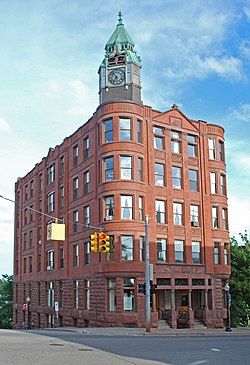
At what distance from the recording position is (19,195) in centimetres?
6781

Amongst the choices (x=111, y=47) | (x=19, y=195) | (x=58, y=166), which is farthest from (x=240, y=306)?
(x=19, y=195)

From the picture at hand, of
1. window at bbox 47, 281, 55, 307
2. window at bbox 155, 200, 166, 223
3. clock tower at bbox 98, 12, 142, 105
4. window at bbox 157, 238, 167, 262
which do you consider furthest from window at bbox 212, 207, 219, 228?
window at bbox 47, 281, 55, 307

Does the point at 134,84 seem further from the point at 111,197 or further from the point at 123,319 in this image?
the point at 123,319

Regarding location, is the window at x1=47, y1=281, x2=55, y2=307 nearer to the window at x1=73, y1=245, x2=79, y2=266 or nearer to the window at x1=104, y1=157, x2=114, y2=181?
the window at x1=73, y1=245, x2=79, y2=266

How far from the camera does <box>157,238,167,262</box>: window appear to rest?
41.4m

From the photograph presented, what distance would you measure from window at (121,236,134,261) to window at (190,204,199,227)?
715cm

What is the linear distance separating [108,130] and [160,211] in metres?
7.91

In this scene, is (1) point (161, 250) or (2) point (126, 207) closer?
(2) point (126, 207)

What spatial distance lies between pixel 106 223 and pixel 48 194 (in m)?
17.0

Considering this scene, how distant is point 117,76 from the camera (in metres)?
44.5

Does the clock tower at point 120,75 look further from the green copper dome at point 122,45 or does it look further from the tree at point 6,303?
the tree at point 6,303

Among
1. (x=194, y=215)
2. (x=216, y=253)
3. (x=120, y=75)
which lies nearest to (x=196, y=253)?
(x=216, y=253)

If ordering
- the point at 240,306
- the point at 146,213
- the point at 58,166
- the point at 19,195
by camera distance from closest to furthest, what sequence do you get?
1. the point at 146,213
2. the point at 240,306
3. the point at 58,166
4. the point at 19,195

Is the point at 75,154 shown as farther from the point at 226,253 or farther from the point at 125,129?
the point at 226,253
